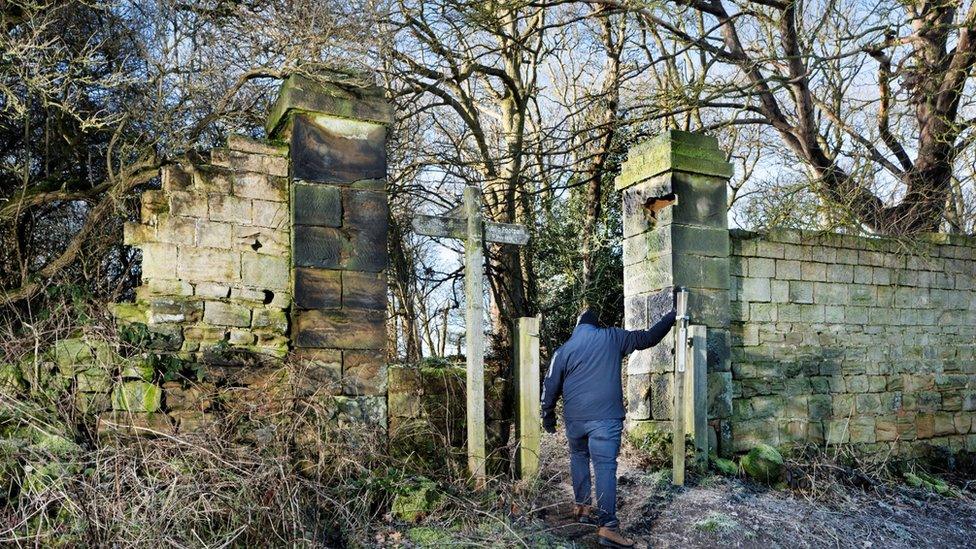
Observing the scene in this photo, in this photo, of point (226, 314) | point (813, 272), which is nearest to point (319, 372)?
point (226, 314)

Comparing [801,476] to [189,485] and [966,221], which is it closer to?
[189,485]

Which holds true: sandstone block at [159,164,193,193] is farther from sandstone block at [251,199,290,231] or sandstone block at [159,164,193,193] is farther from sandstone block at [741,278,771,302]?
sandstone block at [741,278,771,302]

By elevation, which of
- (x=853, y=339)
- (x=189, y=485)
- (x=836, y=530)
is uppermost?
(x=853, y=339)

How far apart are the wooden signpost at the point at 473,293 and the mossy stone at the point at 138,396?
2.20 metres

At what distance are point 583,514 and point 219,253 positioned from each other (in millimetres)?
3384

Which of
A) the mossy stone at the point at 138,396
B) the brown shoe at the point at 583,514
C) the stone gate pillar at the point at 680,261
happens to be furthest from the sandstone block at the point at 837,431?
the mossy stone at the point at 138,396

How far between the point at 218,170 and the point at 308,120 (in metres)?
0.78

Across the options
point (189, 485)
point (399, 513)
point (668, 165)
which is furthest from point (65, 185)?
point (668, 165)

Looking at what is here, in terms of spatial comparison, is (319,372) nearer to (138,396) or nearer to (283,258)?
(283,258)

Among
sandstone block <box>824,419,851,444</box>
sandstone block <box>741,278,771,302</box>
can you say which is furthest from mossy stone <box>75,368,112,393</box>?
sandstone block <box>824,419,851,444</box>

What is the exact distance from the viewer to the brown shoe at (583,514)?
5.95 m

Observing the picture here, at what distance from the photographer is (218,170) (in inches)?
232

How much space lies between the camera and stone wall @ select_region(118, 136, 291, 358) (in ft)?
18.6

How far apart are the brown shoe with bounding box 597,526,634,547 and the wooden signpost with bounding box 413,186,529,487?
3.15 ft
